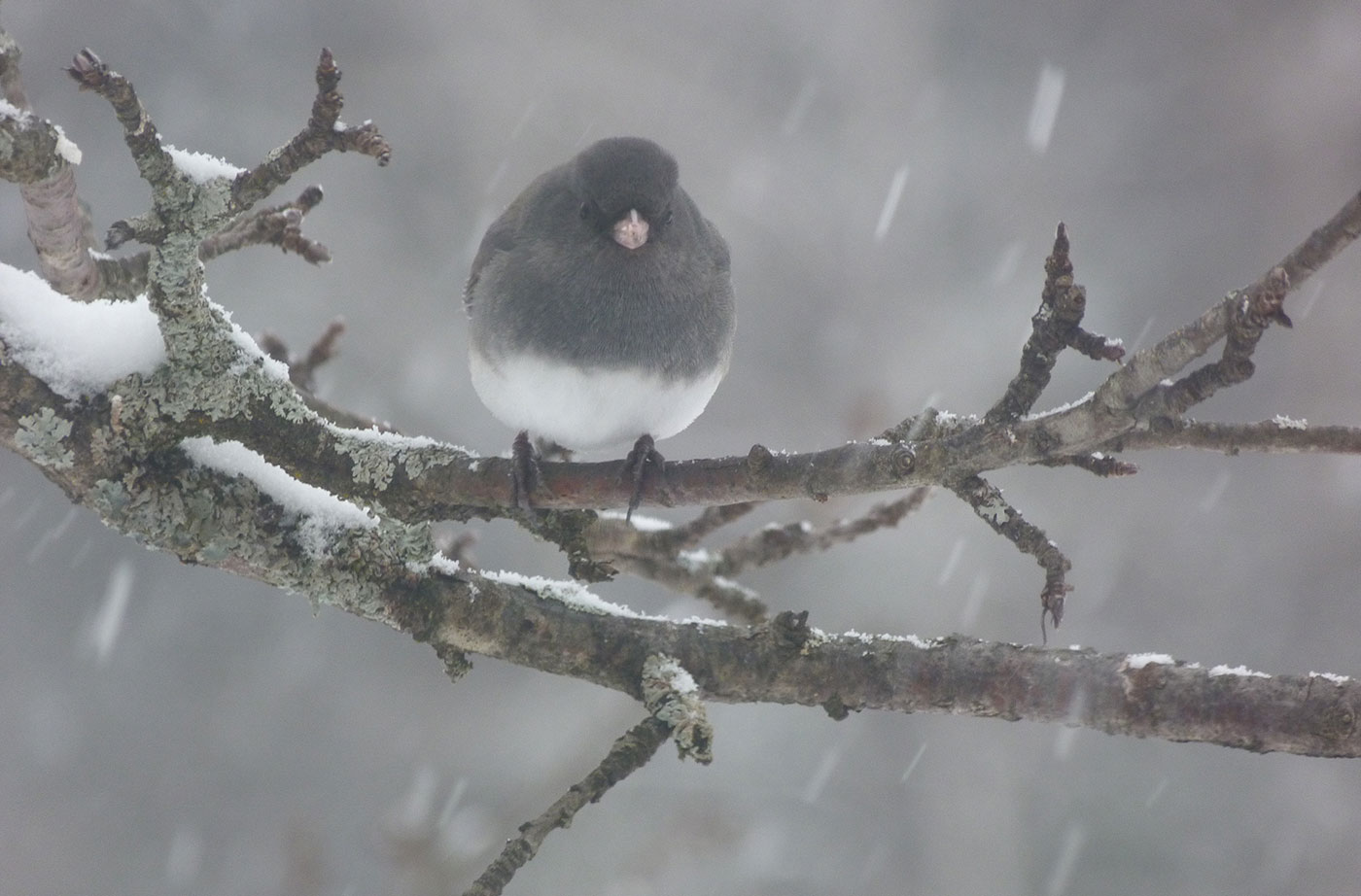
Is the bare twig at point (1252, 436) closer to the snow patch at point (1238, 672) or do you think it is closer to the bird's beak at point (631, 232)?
the snow patch at point (1238, 672)

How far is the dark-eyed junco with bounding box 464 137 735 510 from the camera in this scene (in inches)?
80.7

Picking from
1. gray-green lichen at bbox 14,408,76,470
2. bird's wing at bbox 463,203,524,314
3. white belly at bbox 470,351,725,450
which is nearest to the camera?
gray-green lichen at bbox 14,408,76,470

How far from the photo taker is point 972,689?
1680mm

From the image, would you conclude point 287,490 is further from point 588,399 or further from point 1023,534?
point 1023,534

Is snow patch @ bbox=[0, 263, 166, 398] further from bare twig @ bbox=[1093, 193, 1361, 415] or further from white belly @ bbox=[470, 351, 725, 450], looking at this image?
bare twig @ bbox=[1093, 193, 1361, 415]

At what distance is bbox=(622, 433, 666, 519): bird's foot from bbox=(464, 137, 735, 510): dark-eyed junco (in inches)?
1.3

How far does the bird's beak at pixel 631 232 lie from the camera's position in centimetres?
206

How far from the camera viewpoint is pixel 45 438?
1600 mm

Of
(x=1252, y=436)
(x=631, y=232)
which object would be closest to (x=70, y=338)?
(x=631, y=232)

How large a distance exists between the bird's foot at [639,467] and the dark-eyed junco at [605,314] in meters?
0.03

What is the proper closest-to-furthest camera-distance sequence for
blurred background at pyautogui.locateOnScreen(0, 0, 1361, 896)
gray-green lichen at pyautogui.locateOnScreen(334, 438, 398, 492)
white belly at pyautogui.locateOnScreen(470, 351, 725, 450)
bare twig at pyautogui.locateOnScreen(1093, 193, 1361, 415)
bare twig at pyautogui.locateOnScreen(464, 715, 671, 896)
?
bare twig at pyautogui.locateOnScreen(1093, 193, 1361, 415), bare twig at pyautogui.locateOnScreen(464, 715, 671, 896), gray-green lichen at pyautogui.locateOnScreen(334, 438, 398, 492), white belly at pyautogui.locateOnScreen(470, 351, 725, 450), blurred background at pyautogui.locateOnScreen(0, 0, 1361, 896)

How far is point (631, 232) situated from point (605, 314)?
0.16 metres

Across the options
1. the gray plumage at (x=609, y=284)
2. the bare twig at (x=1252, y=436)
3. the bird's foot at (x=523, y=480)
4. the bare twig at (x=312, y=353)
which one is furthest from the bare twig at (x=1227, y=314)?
the bare twig at (x=312, y=353)

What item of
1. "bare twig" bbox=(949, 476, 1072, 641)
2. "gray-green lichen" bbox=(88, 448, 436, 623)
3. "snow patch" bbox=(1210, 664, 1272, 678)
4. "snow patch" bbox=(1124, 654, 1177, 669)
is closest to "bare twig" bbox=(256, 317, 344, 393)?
"gray-green lichen" bbox=(88, 448, 436, 623)
